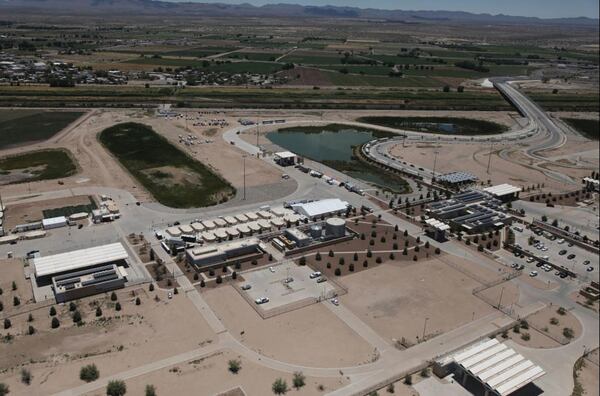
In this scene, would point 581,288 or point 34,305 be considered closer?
point 34,305

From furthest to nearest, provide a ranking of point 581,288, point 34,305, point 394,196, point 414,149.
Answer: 1. point 414,149
2. point 394,196
3. point 581,288
4. point 34,305

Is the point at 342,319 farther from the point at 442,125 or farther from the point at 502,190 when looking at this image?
the point at 442,125

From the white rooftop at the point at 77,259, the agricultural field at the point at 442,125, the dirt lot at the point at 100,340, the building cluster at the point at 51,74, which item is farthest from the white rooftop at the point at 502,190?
the building cluster at the point at 51,74

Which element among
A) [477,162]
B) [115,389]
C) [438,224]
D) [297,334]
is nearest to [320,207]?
[438,224]

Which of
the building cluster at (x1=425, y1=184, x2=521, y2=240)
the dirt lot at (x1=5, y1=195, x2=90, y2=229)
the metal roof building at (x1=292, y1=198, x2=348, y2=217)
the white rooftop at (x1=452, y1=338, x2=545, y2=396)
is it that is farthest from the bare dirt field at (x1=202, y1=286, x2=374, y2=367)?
the dirt lot at (x1=5, y1=195, x2=90, y2=229)

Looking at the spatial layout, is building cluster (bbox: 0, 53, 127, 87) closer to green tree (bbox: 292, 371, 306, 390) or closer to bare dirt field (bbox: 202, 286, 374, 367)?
bare dirt field (bbox: 202, 286, 374, 367)

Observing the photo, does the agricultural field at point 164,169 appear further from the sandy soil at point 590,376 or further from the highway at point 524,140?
the sandy soil at point 590,376

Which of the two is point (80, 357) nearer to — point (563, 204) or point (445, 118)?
point (563, 204)

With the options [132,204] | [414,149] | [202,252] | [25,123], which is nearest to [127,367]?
[202,252]
